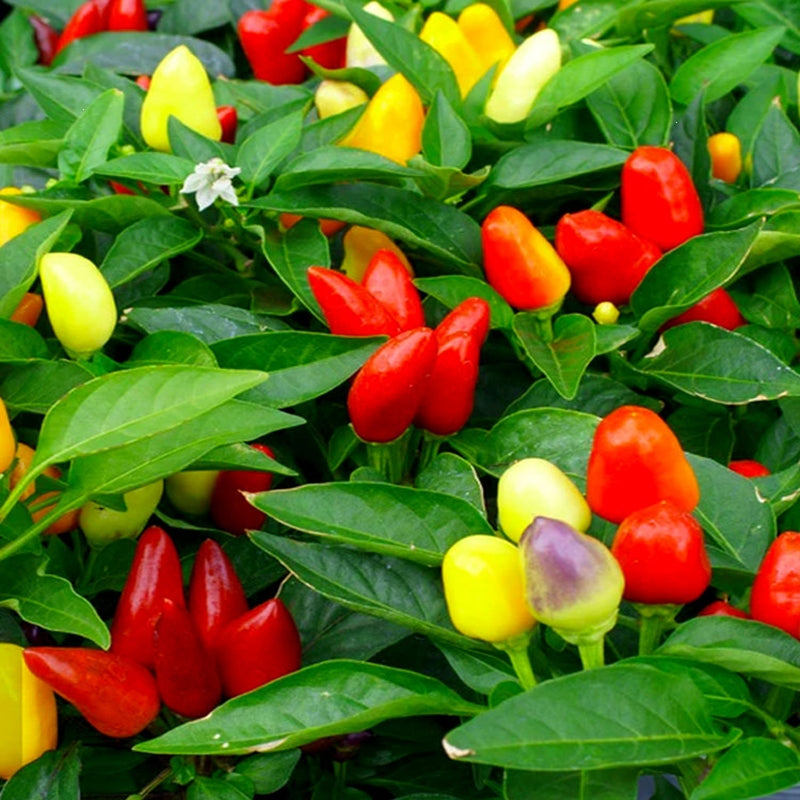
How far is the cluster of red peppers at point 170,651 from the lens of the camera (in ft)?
2.70

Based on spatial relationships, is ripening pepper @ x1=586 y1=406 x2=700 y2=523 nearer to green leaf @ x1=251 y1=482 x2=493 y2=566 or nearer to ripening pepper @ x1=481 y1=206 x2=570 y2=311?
green leaf @ x1=251 y1=482 x2=493 y2=566

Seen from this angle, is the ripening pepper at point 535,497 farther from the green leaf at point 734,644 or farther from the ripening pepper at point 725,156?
the ripening pepper at point 725,156

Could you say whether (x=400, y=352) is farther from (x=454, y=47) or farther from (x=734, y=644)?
(x=454, y=47)

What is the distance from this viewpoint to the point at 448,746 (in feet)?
2.06

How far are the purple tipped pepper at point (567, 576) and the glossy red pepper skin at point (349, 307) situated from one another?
0.30 meters

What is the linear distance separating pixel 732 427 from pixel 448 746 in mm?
568

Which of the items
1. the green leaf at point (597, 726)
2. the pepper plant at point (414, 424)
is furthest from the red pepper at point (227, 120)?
the green leaf at point (597, 726)

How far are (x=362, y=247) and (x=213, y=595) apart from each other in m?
0.39

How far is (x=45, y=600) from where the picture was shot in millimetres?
847

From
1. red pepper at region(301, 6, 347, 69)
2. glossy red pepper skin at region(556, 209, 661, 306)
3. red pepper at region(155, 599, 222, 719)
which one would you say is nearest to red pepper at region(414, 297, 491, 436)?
glossy red pepper skin at region(556, 209, 661, 306)

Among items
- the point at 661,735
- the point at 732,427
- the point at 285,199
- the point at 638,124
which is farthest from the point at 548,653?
the point at 638,124

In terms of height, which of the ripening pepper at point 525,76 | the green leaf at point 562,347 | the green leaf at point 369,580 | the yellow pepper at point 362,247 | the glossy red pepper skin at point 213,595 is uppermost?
the ripening pepper at point 525,76

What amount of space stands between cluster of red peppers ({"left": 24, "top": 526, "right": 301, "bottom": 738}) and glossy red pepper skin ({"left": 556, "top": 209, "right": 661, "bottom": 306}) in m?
0.40

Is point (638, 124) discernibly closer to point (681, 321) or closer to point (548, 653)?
point (681, 321)
